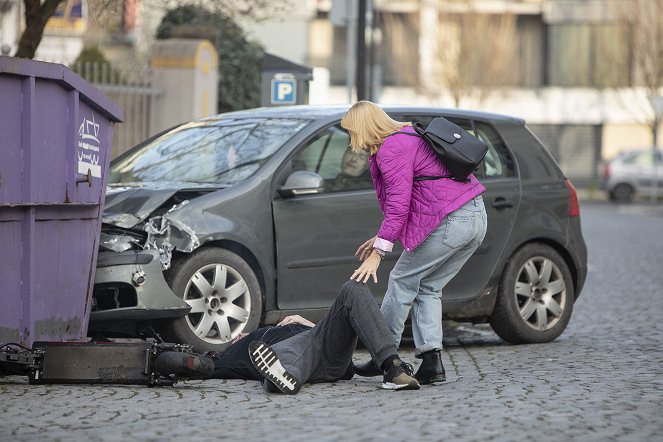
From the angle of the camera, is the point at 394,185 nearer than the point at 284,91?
Yes

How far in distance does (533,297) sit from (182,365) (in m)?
3.56

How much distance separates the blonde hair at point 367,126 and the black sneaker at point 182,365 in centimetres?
134

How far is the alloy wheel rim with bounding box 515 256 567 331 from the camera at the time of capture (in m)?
9.96

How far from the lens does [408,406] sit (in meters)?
6.75

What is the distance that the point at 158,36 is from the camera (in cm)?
2247

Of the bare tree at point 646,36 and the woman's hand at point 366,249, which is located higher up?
the bare tree at point 646,36

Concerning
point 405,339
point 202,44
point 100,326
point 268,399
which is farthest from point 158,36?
point 268,399

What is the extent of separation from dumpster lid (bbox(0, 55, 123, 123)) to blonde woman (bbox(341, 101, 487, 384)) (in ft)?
4.90

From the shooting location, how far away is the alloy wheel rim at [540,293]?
9.96 meters

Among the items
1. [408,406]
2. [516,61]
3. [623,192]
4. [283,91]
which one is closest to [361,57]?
[283,91]

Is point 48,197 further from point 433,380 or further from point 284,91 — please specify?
point 284,91

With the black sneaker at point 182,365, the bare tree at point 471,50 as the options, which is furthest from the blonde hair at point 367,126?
the bare tree at point 471,50

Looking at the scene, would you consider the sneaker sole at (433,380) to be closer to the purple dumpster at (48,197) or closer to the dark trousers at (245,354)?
the dark trousers at (245,354)

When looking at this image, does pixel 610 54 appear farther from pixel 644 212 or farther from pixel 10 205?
pixel 10 205
